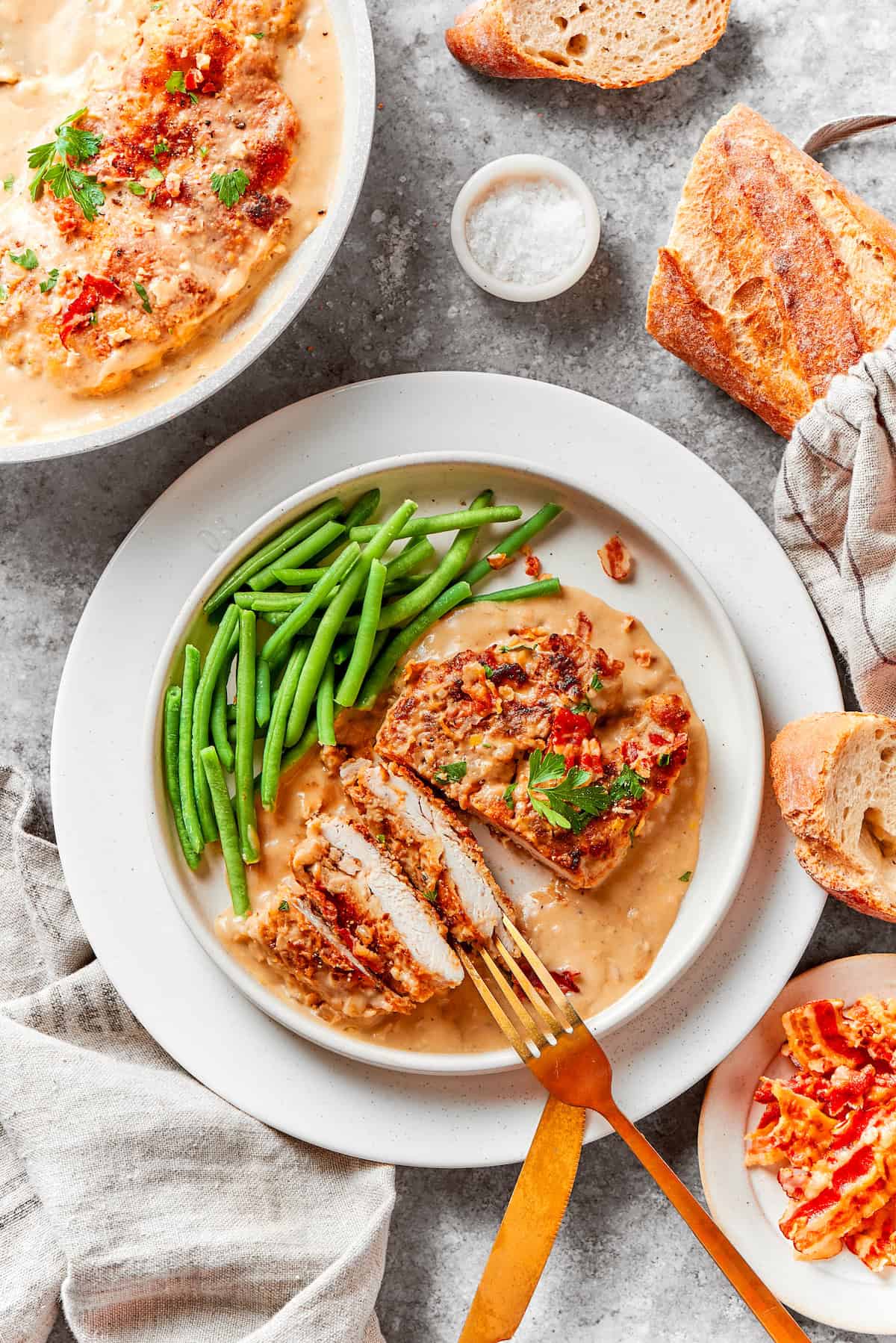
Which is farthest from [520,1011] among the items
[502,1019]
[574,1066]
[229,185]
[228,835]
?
[229,185]

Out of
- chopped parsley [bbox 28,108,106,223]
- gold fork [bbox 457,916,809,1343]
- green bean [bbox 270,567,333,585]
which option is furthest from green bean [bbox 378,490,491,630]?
chopped parsley [bbox 28,108,106,223]

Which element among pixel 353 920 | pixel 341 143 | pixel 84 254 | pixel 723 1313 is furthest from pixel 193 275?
pixel 723 1313

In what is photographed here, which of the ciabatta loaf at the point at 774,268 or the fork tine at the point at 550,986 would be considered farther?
the ciabatta loaf at the point at 774,268

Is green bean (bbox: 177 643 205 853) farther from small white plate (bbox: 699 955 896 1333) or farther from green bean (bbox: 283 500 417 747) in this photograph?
small white plate (bbox: 699 955 896 1333)

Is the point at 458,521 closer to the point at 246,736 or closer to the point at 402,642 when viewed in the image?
the point at 402,642

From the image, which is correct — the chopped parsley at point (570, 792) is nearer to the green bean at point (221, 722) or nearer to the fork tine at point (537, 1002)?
the fork tine at point (537, 1002)

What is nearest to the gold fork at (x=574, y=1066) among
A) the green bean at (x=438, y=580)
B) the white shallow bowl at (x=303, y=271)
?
the green bean at (x=438, y=580)

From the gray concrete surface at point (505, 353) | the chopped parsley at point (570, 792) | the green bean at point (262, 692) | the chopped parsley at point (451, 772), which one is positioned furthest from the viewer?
the gray concrete surface at point (505, 353)
